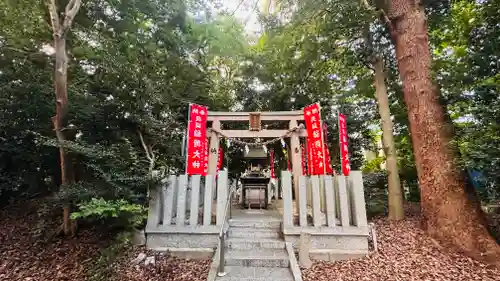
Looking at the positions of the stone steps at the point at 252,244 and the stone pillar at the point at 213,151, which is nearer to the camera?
the stone steps at the point at 252,244

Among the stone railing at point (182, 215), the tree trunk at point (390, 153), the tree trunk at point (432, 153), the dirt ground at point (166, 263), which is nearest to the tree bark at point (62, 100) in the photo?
the dirt ground at point (166, 263)

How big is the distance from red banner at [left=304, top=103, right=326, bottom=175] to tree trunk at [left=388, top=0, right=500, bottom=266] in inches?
83.2

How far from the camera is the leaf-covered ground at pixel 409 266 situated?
147 inches

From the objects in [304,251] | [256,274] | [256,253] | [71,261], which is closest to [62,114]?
[71,261]

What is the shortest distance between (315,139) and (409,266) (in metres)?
3.49

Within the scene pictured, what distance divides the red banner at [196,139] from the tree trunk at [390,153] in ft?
Result: 15.8

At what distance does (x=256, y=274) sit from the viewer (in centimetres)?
374

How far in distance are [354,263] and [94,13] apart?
8.37m

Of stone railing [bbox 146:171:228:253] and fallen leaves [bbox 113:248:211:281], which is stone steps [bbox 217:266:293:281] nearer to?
fallen leaves [bbox 113:248:211:281]

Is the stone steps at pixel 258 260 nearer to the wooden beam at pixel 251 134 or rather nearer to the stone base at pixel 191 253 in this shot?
the stone base at pixel 191 253

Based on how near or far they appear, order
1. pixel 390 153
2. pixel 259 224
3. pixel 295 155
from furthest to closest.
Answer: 1. pixel 295 155
2. pixel 390 153
3. pixel 259 224

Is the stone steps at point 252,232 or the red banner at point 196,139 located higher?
the red banner at point 196,139

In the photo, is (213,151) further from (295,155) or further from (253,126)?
(295,155)

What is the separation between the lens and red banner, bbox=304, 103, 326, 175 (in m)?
6.64
